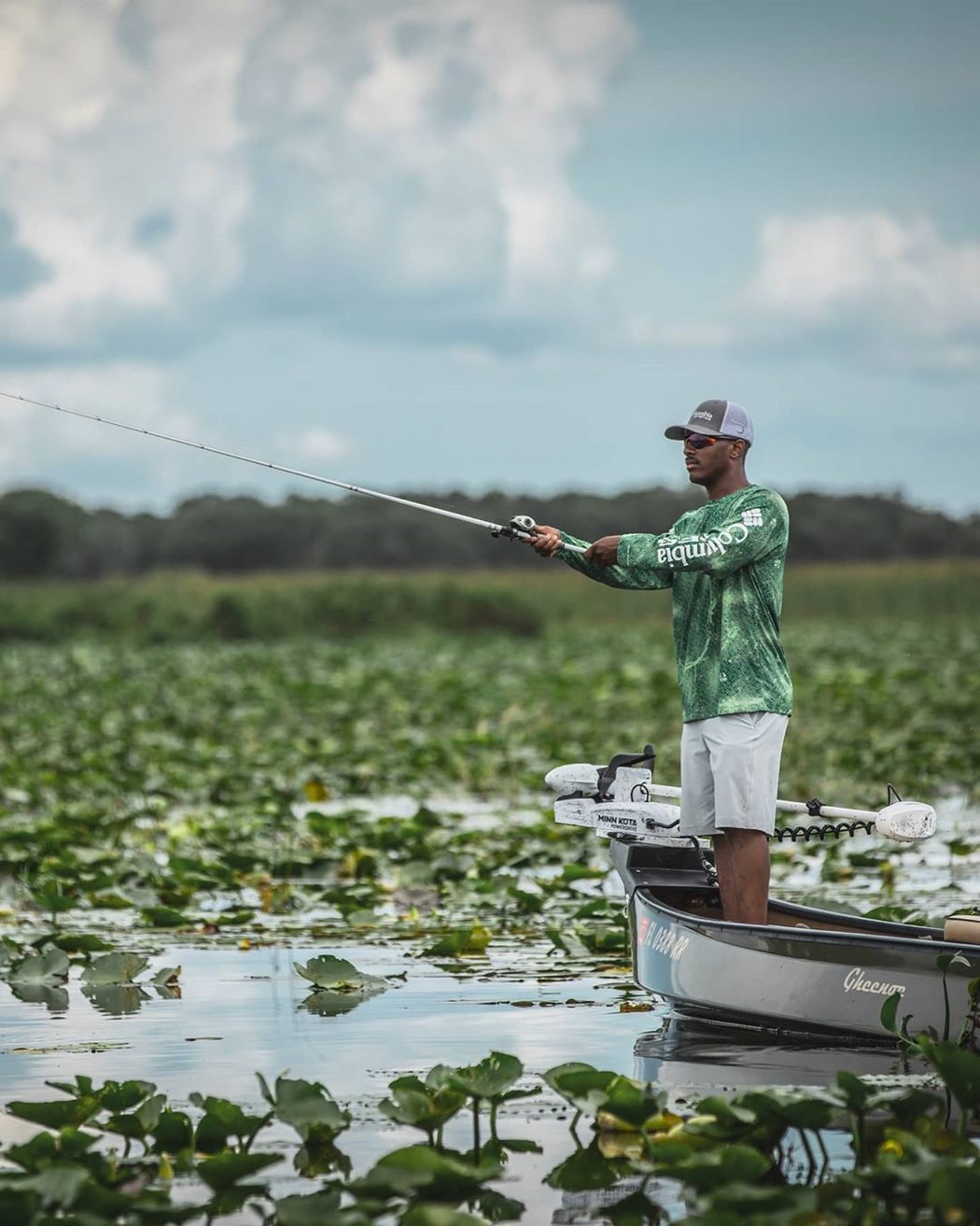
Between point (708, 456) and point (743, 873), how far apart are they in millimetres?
1341

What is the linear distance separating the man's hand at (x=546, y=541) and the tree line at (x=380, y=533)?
1880 inches

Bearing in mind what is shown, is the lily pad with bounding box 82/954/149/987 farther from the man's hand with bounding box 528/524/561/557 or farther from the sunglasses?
the sunglasses

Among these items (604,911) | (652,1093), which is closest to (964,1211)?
(652,1093)

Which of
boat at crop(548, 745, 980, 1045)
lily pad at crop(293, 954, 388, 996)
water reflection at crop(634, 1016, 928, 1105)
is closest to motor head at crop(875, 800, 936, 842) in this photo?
boat at crop(548, 745, 980, 1045)

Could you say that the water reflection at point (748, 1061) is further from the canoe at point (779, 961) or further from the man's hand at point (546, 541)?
the man's hand at point (546, 541)

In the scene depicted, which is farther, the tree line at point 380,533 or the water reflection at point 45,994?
the tree line at point 380,533

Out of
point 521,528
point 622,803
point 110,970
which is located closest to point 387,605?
point 110,970

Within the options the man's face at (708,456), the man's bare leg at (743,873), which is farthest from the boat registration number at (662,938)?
the man's face at (708,456)

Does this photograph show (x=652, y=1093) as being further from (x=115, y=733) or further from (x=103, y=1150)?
(x=115, y=733)

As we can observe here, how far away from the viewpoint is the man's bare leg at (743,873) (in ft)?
20.9

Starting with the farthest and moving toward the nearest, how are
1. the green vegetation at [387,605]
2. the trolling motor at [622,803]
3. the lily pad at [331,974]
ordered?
1. the green vegetation at [387,605]
2. the lily pad at [331,974]
3. the trolling motor at [622,803]

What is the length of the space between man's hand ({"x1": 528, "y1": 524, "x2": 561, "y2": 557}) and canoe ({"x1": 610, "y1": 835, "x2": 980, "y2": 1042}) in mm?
1084

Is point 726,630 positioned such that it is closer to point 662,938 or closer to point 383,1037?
point 662,938

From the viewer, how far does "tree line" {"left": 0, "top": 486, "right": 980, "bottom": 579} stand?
56719mm
